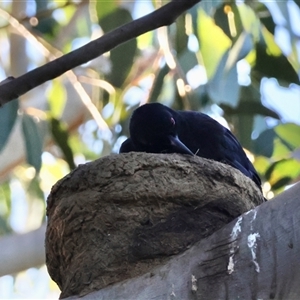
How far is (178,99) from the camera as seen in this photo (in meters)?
3.83

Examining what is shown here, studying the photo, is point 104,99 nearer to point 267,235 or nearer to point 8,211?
point 8,211

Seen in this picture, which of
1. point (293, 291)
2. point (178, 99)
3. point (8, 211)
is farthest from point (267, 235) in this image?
point (8, 211)

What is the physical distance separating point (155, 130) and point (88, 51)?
1267 mm

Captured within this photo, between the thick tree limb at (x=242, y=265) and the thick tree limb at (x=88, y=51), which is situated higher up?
the thick tree limb at (x=88, y=51)

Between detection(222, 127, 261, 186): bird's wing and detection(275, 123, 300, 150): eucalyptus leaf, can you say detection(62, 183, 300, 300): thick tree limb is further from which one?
detection(275, 123, 300, 150): eucalyptus leaf

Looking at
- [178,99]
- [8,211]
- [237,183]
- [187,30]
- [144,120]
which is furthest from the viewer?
[8,211]

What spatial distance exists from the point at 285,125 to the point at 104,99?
104cm

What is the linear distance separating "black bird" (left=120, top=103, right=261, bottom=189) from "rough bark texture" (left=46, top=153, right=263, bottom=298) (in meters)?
0.71

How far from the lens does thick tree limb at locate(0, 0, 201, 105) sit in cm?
176

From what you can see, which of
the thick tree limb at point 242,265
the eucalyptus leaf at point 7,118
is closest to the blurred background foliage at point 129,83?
the eucalyptus leaf at point 7,118

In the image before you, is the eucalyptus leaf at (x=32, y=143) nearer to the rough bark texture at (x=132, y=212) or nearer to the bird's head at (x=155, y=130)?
the bird's head at (x=155, y=130)

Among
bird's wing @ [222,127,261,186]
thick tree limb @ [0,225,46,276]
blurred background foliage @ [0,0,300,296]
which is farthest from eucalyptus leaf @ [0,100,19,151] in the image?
thick tree limb @ [0,225,46,276]

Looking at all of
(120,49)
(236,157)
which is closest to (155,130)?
(236,157)

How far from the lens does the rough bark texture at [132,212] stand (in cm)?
190
